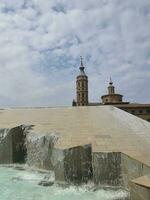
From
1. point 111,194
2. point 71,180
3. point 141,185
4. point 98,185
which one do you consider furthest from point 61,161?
point 141,185

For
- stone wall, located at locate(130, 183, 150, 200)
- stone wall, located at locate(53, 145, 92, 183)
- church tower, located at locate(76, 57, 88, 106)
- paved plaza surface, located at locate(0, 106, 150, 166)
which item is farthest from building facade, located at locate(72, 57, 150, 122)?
stone wall, located at locate(130, 183, 150, 200)

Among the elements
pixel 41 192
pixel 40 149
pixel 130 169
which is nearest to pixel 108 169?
pixel 130 169

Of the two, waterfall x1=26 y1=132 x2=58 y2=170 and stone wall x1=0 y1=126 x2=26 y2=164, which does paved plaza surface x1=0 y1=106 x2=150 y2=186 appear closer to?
waterfall x1=26 y1=132 x2=58 y2=170

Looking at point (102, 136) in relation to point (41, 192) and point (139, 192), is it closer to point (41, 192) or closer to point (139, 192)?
point (41, 192)

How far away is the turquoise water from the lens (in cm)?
606

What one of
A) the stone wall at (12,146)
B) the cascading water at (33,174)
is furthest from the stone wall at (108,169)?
the stone wall at (12,146)

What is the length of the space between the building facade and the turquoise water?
3912 centimetres

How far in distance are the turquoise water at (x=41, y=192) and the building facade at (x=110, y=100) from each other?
128 feet

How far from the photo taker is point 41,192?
21.0ft

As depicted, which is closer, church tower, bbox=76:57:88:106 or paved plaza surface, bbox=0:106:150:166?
paved plaza surface, bbox=0:106:150:166

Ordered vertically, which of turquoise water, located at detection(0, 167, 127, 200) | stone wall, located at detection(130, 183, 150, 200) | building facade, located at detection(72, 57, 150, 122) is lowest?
turquoise water, located at detection(0, 167, 127, 200)

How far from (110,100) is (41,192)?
2127 inches

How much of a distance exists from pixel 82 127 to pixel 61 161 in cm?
284

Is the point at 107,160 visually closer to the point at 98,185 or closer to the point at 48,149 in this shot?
the point at 98,185
